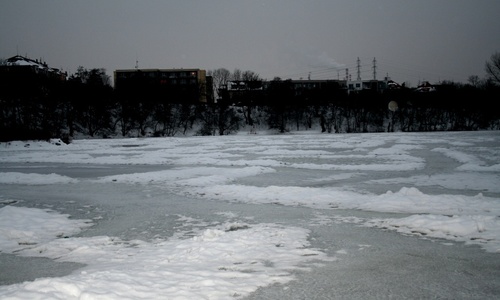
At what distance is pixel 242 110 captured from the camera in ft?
263

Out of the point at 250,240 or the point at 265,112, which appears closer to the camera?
the point at 250,240

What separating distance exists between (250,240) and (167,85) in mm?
87012

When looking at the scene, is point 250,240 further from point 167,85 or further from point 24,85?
point 167,85

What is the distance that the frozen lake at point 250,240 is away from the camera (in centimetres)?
465

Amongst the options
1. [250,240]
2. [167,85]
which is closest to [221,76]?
[167,85]

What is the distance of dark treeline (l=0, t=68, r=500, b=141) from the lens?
215 feet

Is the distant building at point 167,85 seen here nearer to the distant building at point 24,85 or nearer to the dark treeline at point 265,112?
the dark treeline at point 265,112

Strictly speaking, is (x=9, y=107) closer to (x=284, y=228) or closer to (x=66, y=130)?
(x=66, y=130)

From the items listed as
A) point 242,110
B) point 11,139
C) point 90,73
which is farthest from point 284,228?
point 90,73

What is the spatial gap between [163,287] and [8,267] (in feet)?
8.52

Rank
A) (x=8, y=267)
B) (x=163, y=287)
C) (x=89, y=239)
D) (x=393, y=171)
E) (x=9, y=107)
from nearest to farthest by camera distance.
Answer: (x=163, y=287) → (x=8, y=267) → (x=89, y=239) → (x=393, y=171) → (x=9, y=107)

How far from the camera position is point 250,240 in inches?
262

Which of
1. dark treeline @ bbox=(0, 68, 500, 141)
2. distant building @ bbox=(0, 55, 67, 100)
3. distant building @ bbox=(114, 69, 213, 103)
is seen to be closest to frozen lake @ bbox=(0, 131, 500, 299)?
distant building @ bbox=(0, 55, 67, 100)

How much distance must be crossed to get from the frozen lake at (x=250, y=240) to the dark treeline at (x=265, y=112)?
2149 inches
